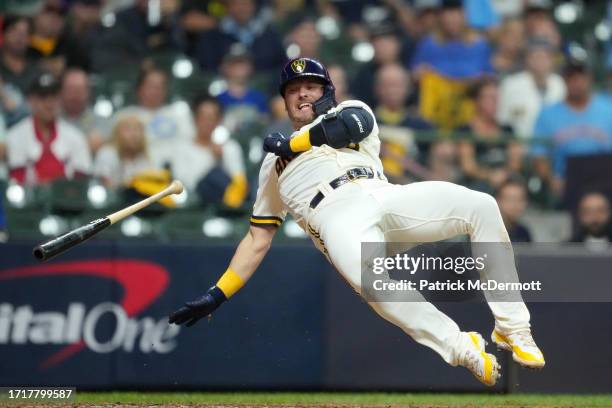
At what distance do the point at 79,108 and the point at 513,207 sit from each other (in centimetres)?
402

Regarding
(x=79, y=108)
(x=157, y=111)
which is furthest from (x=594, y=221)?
(x=79, y=108)

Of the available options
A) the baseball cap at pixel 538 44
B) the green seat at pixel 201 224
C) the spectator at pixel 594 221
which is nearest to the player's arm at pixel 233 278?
the green seat at pixel 201 224

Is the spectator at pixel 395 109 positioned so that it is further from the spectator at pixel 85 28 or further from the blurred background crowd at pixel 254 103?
the spectator at pixel 85 28

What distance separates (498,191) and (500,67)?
3097mm

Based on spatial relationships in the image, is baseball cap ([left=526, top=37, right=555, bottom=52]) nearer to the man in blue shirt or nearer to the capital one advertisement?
the man in blue shirt

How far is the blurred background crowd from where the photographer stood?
33.6 ft

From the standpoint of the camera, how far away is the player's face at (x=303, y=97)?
7.36 metres

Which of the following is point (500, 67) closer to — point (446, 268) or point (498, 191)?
point (498, 191)

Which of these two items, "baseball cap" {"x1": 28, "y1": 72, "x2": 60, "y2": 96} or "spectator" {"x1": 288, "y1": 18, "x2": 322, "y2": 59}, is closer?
"baseball cap" {"x1": 28, "y1": 72, "x2": 60, "y2": 96}

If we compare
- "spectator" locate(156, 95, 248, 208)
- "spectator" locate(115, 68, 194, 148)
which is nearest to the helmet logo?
"spectator" locate(156, 95, 248, 208)

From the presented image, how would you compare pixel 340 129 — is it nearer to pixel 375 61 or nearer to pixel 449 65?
pixel 375 61

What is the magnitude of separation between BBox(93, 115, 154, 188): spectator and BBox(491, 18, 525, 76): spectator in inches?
178

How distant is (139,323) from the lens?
914cm

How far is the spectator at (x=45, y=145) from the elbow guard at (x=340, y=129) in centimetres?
400
